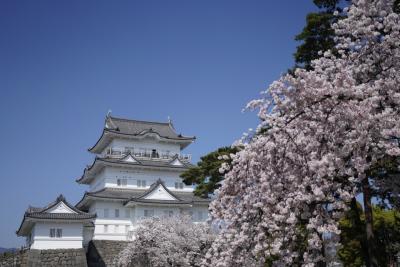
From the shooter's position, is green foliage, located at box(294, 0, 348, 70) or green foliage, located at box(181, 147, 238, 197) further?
green foliage, located at box(181, 147, 238, 197)

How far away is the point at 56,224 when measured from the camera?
90.7 ft

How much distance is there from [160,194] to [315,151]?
26.5 metres

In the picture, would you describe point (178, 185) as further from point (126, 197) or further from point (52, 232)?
point (52, 232)

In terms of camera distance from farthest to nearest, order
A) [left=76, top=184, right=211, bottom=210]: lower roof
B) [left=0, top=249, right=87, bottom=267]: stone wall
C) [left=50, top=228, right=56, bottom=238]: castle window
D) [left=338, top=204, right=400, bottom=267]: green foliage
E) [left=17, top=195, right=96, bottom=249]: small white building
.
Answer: [left=76, top=184, right=211, bottom=210]: lower roof → [left=50, top=228, right=56, bottom=238]: castle window → [left=17, top=195, right=96, bottom=249]: small white building → [left=0, top=249, right=87, bottom=267]: stone wall → [left=338, top=204, right=400, bottom=267]: green foliage

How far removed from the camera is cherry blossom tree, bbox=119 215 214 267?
70.7ft

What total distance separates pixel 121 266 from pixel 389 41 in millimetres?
23241

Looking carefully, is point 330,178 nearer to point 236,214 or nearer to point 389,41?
point 236,214

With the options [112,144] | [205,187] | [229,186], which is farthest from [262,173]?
[112,144]

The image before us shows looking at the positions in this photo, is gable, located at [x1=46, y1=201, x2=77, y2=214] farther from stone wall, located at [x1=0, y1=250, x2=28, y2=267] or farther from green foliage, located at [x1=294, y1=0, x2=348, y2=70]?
green foliage, located at [x1=294, y1=0, x2=348, y2=70]

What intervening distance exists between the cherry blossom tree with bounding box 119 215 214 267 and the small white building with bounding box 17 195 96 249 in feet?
15.4

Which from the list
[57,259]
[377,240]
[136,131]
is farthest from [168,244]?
[136,131]

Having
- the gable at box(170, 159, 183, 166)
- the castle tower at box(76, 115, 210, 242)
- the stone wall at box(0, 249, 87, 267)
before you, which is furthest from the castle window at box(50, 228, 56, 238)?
the gable at box(170, 159, 183, 166)

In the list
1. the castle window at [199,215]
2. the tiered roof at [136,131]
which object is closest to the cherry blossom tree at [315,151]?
the castle window at [199,215]

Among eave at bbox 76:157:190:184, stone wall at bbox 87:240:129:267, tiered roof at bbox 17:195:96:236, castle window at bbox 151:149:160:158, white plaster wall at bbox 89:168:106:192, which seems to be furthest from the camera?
castle window at bbox 151:149:160:158
